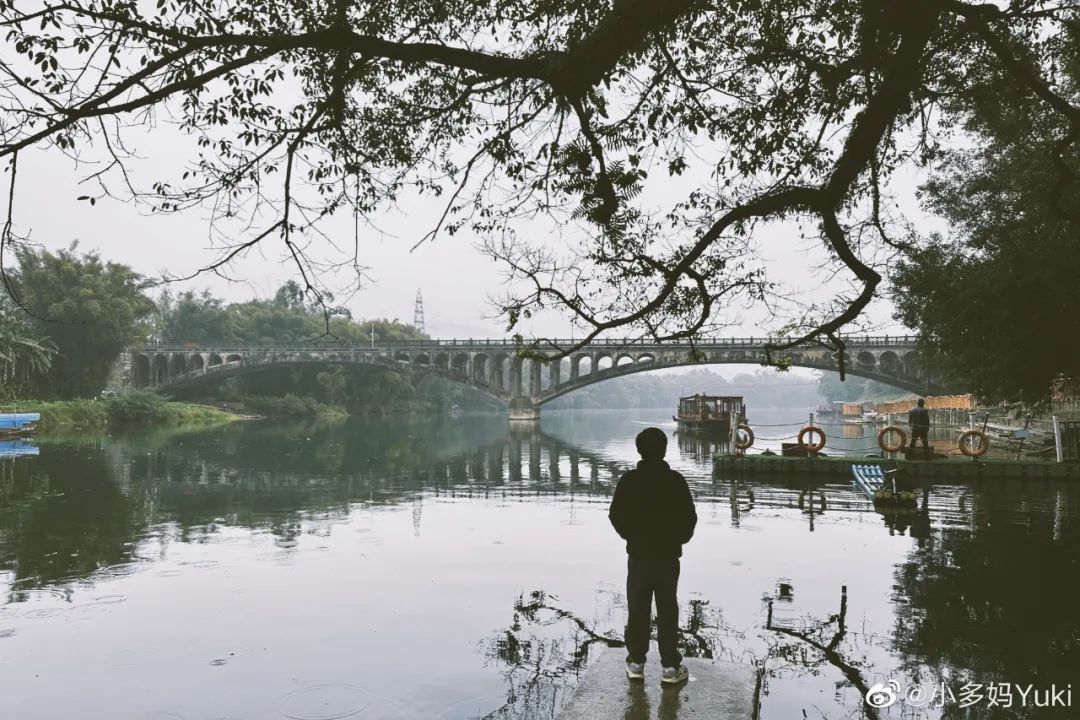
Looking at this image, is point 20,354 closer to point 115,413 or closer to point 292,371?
point 115,413

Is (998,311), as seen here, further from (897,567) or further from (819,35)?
(819,35)

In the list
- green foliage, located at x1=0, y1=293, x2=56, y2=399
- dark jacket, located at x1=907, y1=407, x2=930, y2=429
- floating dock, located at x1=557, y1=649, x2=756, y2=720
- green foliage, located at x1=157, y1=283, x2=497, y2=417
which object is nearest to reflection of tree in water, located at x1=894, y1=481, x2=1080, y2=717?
floating dock, located at x1=557, y1=649, x2=756, y2=720

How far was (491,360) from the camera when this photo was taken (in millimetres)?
79312

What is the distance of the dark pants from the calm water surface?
2.61 feet

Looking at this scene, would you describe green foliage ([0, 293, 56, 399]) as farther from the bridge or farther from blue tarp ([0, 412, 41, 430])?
the bridge

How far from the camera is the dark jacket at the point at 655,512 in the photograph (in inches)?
224

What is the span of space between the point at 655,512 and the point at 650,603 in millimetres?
708

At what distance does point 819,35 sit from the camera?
32.1ft

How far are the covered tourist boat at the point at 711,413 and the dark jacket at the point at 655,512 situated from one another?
4243 cm

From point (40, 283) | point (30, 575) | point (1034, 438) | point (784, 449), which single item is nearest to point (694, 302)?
point (30, 575)

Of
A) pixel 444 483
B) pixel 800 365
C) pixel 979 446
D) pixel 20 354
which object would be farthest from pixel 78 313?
pixel 979 446

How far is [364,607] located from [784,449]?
18.6 m

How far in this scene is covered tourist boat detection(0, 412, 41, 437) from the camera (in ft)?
130

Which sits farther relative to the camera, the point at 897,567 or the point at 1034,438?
the point at 1034,438
